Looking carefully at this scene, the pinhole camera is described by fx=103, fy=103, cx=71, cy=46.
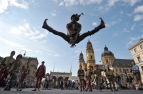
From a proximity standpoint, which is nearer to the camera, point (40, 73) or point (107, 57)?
point (40, 73)

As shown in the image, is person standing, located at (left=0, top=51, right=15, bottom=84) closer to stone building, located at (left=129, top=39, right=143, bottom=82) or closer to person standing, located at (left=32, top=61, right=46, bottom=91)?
person standing, located at (left=32, top=61, right=46, bottom=91)

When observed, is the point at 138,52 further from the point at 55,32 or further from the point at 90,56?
the point at 55,32

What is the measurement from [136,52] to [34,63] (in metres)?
57.0

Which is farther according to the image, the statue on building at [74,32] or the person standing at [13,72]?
the person standing at [13,72]

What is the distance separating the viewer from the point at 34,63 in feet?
218

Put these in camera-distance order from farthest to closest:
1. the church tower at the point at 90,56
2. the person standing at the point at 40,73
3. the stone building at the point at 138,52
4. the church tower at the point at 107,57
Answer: the church tower at the point at 107,57
the church tower at the point at 90,56
the stone building at the point at 138,52
the person standing at the point at 40,73

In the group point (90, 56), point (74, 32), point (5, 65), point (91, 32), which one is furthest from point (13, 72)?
point (90, 56)

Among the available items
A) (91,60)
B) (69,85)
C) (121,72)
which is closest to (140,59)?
(121,72)

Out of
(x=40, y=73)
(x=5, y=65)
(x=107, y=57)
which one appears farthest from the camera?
(x=107, y=57)

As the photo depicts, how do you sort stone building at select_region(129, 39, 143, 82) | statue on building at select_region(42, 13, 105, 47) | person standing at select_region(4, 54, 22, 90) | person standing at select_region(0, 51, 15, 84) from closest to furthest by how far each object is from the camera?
statue on building at select_region(42, 13, 105, 47) < person standing at select_region(4, 54, 22, 90) < person standing at select_region(0, 51, 15, 84) < stone building at select_region(129, 39, 143, 82)

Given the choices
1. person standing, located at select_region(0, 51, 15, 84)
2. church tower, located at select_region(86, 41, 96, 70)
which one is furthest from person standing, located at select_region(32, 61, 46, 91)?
church tower, located at select_region(86, 41, 96, 70)

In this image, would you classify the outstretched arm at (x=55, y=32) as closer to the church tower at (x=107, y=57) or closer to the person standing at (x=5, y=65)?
the person standing at (x=5, y=65)


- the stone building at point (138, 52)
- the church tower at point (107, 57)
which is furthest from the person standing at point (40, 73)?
the church tower at point (107, 57)

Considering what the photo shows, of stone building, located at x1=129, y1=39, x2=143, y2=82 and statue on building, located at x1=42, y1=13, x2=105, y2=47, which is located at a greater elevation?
stone building, located at x1=129, y1=39, x2=143, y2=82
